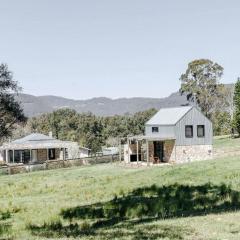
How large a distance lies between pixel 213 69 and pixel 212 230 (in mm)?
87039

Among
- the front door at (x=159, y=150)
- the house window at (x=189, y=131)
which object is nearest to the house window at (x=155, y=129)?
the front door at (x=159, y=150)

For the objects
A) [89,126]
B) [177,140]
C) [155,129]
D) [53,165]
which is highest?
[89,126]

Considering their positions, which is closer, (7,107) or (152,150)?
(7,107)

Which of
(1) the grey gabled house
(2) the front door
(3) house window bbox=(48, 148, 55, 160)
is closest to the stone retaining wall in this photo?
(1) the grey gabled house

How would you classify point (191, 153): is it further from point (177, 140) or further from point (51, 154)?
point (51, 154)

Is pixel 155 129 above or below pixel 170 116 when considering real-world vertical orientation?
below

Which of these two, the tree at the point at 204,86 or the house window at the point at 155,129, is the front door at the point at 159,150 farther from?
the tree at the point at 204,86

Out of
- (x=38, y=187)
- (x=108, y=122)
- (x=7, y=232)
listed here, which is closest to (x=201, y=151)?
(x=38, y=187)

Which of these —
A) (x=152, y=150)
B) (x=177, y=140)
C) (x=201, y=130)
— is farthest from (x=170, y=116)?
(x=152, y=150)

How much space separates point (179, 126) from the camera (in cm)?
5759

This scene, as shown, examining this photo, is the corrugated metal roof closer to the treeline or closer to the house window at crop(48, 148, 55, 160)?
the house window at crop(48, 148, 55, 160)

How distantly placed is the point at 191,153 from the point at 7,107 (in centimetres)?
3136

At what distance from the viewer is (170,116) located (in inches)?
2383

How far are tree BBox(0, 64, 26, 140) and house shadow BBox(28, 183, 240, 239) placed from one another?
11.3 m
